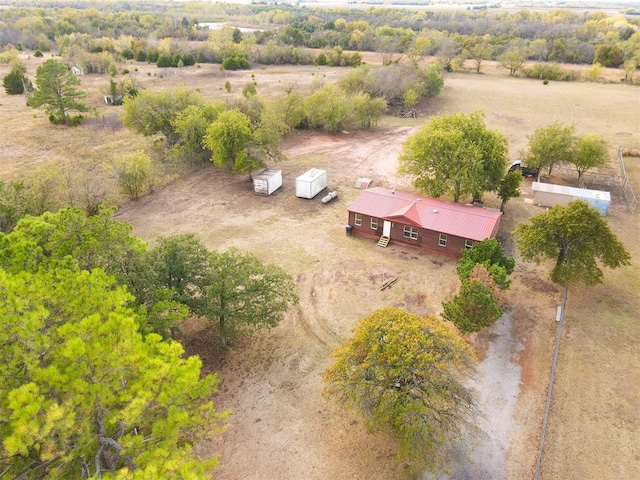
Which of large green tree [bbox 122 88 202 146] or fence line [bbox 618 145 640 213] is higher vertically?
large green tree [bbox 122 88 202 146]

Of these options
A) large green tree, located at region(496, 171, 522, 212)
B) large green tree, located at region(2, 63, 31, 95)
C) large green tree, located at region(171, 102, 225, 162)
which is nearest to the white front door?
large green tree, located at region(496, 171, 522, 212)

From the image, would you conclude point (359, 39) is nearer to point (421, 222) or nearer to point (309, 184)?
point (309, 184)

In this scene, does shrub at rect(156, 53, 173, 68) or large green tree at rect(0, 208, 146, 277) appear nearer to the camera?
large green tree at rect(0, 208, 146, 277)

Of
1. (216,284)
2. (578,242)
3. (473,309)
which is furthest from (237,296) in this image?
(578,242)

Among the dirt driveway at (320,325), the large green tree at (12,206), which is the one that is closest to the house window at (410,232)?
the dirt driveway at (320,325)

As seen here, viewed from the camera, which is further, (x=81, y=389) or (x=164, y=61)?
(x=164, y=61)

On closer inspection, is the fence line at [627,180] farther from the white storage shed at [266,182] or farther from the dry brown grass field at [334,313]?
the white storage shed at [266,182]

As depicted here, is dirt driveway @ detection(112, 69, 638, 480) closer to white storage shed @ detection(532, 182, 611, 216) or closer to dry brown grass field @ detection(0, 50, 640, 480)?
dry brown grass field @ detection(0, 50, 640, 480)
